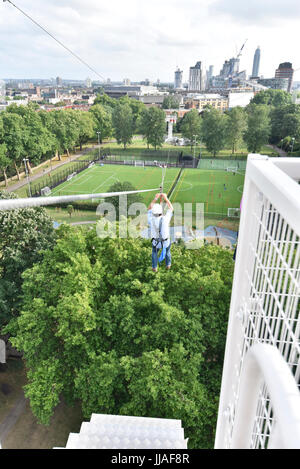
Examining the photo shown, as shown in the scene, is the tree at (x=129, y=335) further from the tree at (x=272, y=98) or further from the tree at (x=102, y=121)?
the tree at (x=272, y=98)

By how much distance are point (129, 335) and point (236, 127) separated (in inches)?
2241

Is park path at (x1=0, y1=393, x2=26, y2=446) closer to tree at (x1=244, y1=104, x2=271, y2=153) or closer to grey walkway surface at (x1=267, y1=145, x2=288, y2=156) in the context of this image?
tree at (x1=244, y1=104, x2=271, y2=153)

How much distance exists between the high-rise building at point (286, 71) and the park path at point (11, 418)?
19462cm

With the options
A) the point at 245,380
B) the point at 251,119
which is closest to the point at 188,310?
the point at 245,380

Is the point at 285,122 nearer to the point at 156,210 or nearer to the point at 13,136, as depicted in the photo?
the point at 13,136

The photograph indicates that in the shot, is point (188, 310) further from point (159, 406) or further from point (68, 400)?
point (68, 400)

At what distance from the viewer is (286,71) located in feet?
573

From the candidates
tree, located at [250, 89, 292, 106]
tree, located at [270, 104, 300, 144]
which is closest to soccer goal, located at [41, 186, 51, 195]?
tree, located at [270, 104, 300, 144]

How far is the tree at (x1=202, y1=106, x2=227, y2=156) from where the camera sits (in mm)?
63156

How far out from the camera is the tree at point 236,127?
61.3m

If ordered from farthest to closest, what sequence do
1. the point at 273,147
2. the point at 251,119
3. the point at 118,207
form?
the point at 273,147 → the point at 251,119 → the point at 118,207

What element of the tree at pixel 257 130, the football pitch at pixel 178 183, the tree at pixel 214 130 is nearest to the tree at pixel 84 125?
the football pitch at pixel 178 183

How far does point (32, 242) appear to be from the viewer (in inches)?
702

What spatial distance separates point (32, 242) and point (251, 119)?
188 feet
